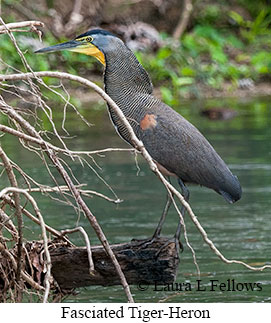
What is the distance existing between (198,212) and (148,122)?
249 cm

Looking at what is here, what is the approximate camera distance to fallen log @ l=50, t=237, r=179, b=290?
498 cm

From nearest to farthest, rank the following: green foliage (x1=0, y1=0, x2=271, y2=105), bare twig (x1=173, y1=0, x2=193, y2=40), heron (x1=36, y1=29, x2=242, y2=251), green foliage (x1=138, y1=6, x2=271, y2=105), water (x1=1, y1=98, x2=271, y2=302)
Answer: heron (x1=36, y1=29, x2=242, y2=251), water (x1=1, y1=98, x2=271, y2=302), green foliage (x1=0, y1=0, x2=271, y2=105), green foliage (x1=138, y1=6, x2=271, y2=105), bare twig (x1=173, y1=0, x2=193, y2=40)

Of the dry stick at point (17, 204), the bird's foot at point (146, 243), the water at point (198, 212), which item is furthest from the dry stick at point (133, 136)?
the bird's foot at point (146, 243)

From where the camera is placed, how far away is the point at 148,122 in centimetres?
552

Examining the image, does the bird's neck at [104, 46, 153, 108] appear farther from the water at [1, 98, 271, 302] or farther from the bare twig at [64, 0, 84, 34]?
the bare twig at [64, 0, 84, 34]

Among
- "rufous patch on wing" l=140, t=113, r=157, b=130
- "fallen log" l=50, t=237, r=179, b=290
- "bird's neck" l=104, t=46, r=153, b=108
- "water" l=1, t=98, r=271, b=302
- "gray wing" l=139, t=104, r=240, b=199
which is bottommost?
"water" l=1, t=98, r=271, b=302

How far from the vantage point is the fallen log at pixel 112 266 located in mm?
4980

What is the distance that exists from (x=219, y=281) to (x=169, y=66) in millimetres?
11109

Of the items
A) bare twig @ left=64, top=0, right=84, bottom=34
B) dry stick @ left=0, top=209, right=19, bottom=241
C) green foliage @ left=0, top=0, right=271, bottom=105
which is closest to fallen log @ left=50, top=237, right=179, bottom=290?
dry stick @ left=0, top=209, right=19, bottom=241

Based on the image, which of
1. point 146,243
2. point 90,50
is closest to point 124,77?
point 90,50

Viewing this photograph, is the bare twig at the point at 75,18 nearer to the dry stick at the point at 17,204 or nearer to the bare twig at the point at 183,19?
the bare twig at the point at 183,19

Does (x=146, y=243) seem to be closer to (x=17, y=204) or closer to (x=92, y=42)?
(x=17, y=204)

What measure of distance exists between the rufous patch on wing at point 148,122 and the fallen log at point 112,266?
82cm

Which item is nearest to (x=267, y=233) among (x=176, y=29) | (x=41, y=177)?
(x=41, y=177)
